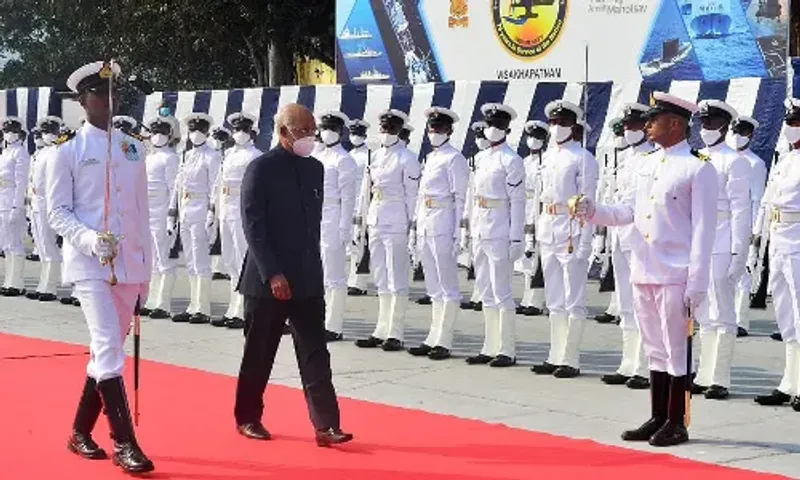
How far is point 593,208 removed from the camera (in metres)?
9.04

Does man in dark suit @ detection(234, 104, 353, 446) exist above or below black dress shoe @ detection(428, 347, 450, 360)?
above

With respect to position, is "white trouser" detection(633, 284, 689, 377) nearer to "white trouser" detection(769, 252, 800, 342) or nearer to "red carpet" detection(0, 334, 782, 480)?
"red carpet" detection(0, 334, 782, 480)

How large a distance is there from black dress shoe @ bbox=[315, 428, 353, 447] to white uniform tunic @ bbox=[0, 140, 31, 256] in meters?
10.2

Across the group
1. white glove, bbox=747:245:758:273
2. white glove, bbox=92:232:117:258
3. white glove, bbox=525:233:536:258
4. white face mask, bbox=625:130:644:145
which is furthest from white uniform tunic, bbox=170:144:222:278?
white glove, bbox=92:232:117:258

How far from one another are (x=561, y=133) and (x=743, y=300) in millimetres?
3507

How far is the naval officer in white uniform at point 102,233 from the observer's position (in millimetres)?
8070

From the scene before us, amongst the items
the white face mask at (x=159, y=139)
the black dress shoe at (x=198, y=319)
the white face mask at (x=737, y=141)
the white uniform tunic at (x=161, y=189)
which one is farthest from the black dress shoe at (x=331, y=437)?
the white face mask at (x=159, y=139)

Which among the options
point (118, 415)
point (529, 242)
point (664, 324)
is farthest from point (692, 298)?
point (529, 242)

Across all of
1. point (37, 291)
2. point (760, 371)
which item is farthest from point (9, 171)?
point (760, 371)

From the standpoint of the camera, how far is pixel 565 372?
1184cm

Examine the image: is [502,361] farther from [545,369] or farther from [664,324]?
[664,324]

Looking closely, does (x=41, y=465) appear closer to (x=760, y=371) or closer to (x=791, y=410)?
(x=791, y=410)

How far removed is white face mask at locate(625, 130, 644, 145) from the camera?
44.1ft

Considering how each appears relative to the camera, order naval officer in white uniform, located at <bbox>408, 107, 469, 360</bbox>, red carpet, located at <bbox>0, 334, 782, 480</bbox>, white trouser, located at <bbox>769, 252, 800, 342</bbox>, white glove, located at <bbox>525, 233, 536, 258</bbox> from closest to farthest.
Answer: red carpet, located at <bbox>0, 334, 782, 480</bbox> → white trouser, located at <bbox>769, 252, 800, 342</bbox> → naval officer in white uniform, located at <bbox>408, 107, 469, 360</bbox> → white glove, located at <bbox>525, 233, 536, 258</bbox>
